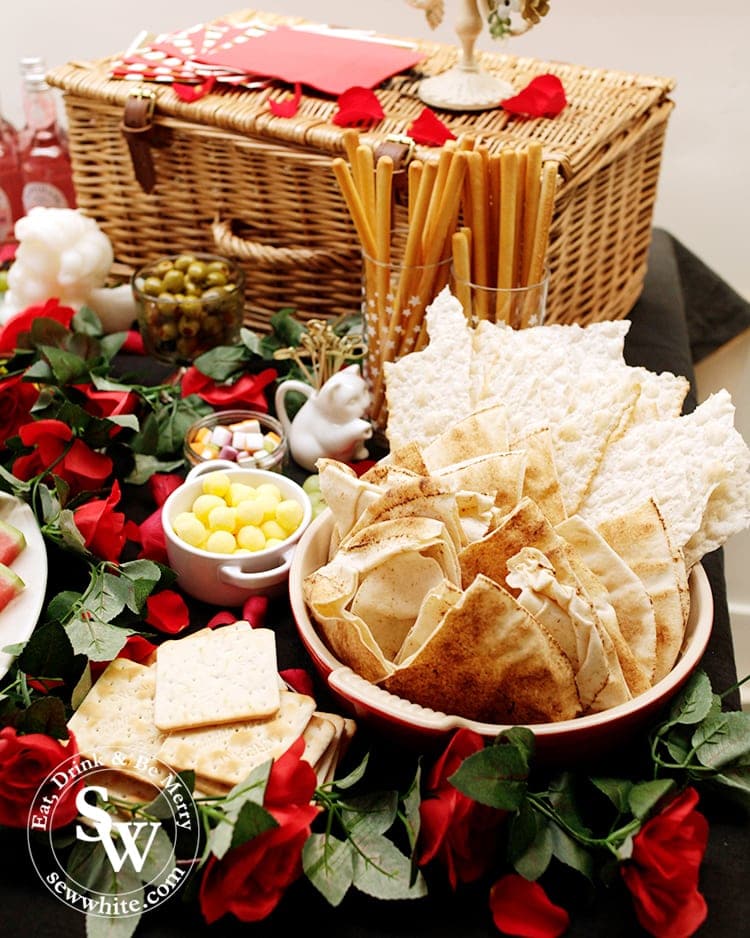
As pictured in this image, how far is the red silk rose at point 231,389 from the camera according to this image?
37.5 inches

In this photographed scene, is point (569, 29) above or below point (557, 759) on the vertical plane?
above

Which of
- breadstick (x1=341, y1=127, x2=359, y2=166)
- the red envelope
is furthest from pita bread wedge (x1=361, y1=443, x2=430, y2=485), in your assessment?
the red envelope

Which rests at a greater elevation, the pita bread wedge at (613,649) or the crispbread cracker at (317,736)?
the pita bread wedge at (613,649)

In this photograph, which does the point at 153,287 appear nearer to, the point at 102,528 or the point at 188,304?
the point at 188,304

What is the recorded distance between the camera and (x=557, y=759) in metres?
0.58

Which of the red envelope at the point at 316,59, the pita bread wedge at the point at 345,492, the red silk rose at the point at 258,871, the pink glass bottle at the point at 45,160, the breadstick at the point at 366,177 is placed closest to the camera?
the red silk rose at the point at 258,871

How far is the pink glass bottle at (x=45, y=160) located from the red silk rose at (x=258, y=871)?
102 cm

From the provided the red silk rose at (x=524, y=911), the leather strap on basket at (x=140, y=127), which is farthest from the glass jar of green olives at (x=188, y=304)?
the red silk rose at (x=524, y=911)

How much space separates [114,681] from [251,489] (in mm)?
206

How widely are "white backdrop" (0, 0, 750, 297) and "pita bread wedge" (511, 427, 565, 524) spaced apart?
1159 mm

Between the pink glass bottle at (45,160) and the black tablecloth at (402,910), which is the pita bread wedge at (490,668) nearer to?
the black tablecloth at (402,910)

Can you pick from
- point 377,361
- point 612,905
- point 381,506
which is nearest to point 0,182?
point 377,361

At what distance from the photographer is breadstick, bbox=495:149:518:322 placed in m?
0.82

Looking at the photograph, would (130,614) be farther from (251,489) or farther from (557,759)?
(557,759)
